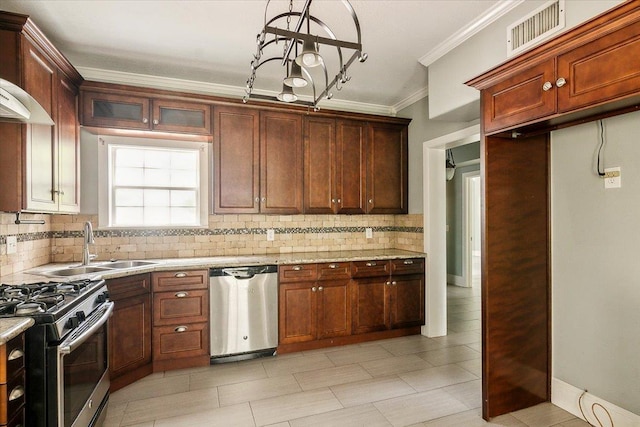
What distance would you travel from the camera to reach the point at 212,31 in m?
2.75

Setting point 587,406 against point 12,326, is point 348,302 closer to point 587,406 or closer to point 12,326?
point 587,406

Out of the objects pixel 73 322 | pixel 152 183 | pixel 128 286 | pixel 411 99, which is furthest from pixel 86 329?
pixel 411 99

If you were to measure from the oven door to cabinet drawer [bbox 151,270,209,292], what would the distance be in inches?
27.2

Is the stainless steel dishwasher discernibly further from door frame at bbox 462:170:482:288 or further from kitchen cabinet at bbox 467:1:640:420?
door frame at bbox 462:170:482:288

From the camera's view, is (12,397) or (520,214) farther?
(520,214)

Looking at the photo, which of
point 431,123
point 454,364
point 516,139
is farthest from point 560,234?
point 431,123

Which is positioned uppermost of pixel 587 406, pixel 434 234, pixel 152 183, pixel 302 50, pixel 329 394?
pixel 302 50

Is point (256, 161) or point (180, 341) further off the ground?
point (256, 161)

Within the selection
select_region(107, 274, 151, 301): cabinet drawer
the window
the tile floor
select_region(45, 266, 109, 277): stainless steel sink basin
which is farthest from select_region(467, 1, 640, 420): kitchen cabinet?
select_region(45, 266, 109, 277): stainless steel sink basin

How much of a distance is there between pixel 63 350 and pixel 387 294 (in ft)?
9.62

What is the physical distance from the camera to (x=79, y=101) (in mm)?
3035

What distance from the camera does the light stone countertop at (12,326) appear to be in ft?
4.40

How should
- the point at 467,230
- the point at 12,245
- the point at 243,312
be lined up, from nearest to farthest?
the point at 12,245 < the point at 243,312 < the point at 467,230

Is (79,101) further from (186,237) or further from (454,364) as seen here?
(454,364)
